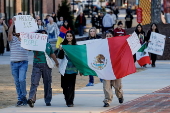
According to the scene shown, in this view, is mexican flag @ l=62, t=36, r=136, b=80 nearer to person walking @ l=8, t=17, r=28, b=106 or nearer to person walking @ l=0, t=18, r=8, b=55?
person walking @ l=8, t=17, r=28, b=106

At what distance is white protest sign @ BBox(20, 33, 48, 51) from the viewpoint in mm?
12016

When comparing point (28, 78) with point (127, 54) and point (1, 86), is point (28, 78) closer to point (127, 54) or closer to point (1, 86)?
point (1, 86)

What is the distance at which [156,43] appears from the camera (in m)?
22.1

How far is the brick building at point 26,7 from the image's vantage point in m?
38.0

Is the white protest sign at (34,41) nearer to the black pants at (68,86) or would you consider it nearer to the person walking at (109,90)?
the black pants at (68,86)

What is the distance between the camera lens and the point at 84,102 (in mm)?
A: 12805

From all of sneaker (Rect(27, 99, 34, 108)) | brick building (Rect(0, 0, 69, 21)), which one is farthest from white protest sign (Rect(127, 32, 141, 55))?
brick building (Rect(0, 0, 69, 21))

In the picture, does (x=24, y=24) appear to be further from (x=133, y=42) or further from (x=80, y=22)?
(x=80, y=22)

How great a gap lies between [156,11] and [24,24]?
2082 cm

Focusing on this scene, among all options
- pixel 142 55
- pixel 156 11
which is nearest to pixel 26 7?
pixel 156 11

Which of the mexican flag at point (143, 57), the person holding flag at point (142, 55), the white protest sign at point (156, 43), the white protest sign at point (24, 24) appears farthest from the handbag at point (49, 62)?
the white protest sign at point (156, 43)

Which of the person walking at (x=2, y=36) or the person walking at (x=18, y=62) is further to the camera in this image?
the person walking at (x=2, y=36)

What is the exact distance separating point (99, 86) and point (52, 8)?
32.9m

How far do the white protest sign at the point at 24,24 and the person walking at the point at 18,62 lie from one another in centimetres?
11
